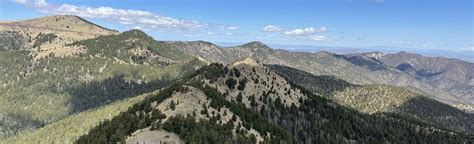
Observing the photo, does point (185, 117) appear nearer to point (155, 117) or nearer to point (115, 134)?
point (155, 117)

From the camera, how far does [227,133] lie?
196125 mm

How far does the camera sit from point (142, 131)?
178 meters

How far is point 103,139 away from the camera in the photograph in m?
190

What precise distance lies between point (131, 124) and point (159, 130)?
74.3 ft

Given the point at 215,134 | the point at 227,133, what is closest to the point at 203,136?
the point at 215,134

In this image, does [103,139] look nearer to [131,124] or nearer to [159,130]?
[131,124]

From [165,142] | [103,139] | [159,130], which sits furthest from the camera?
[103,139]

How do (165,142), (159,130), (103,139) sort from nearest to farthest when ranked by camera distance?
(165,142)
(159,130)
(103,139)

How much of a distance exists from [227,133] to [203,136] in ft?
63.3

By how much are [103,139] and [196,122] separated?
1284 inches

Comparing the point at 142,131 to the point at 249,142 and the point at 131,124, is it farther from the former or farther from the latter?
the point at 249,142

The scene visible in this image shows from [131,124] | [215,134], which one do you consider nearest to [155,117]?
[131,124]

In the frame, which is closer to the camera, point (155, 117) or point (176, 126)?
point (176, 126)

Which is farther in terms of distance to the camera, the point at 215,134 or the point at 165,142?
the point at 215,134
